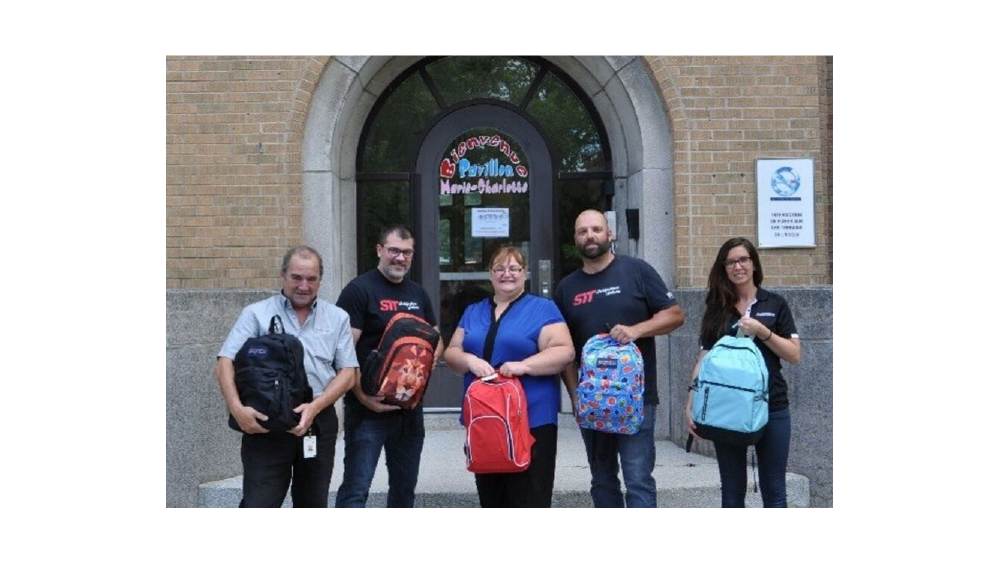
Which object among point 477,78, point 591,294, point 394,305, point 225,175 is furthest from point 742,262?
point 225,175

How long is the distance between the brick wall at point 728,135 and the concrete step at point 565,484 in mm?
1601

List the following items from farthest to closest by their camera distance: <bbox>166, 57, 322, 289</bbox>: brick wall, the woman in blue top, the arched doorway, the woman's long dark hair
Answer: the arched doorway, <bbox>166, 57, 322, 289</bbox>: brick wall, the woman's long dark hair, the woman in blue top

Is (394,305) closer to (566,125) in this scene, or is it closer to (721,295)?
(721,295)

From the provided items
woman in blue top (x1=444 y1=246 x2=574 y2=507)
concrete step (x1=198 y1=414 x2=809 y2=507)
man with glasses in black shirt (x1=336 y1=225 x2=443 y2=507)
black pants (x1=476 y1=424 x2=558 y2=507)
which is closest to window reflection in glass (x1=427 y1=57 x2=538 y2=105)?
concrete step (x1=198 y1=414 x2=809 y2=507)

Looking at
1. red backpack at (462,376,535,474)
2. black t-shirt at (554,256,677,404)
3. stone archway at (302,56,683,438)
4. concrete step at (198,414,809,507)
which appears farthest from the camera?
stone archway at (302,56,683,438)

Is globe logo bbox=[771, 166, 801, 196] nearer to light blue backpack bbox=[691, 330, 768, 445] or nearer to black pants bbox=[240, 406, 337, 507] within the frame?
light blue backpack bbox=[691, 330, 768, 445]

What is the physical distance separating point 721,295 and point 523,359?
1.08 meters

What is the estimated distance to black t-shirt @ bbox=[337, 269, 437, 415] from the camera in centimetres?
514

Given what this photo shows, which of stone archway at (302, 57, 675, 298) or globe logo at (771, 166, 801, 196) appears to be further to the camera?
stone archway at (302, 57, 675, 298)

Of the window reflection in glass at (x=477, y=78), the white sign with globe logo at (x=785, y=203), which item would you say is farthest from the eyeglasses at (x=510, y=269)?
the window reflection in glass at (x=477, y=78)

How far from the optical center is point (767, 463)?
16.2ft

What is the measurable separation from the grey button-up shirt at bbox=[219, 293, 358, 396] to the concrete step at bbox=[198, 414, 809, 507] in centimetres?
171

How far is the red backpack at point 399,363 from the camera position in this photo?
5008mm

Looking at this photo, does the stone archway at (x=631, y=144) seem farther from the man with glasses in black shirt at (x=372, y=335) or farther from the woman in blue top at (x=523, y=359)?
the woman in blue top at (x=523, y=359)
